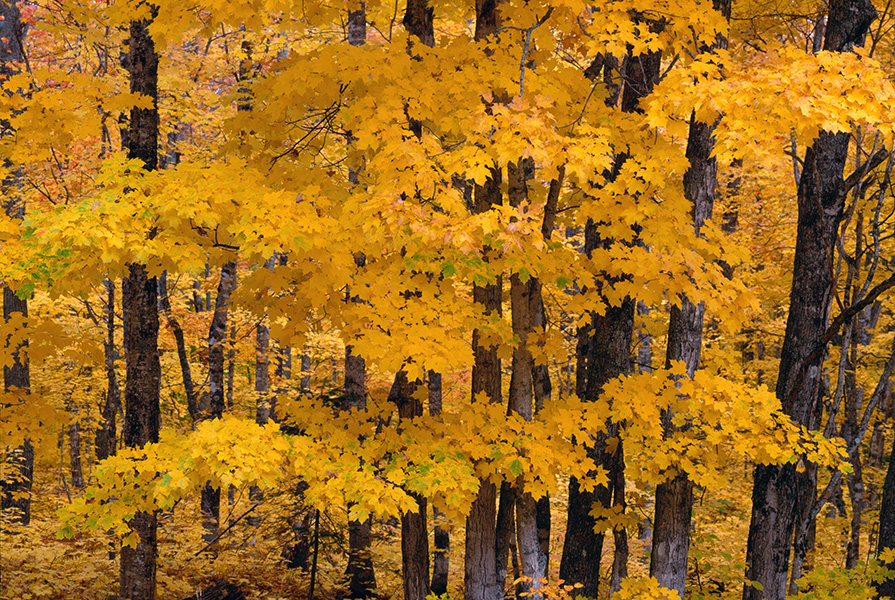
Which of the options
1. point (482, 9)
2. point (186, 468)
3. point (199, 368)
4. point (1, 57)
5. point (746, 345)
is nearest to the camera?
point (186, 468)

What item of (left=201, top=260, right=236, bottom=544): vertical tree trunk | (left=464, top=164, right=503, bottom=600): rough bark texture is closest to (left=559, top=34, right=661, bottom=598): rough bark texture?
(left=464, top=164, right=503, bottom=600): rough bark texture

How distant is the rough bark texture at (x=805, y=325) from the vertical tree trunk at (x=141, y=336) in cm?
628

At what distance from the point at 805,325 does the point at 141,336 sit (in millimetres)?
6885

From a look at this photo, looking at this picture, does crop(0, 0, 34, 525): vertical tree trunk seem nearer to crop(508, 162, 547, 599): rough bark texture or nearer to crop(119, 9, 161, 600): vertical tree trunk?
crop(119, 9, 161, 600): vertical tree trunk

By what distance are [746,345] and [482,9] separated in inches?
643

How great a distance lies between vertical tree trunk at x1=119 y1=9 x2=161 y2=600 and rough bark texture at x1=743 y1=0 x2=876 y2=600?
6.28 metres

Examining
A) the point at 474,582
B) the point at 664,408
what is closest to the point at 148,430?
the point at 474,582

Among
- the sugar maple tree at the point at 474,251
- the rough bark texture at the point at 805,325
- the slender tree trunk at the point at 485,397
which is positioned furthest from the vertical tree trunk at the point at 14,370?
the rough bark texture at the point at 805,325

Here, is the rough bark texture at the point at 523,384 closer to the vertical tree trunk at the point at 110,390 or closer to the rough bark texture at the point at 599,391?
the rough bark texture at the point at 599,391

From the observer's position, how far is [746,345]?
19.3 metres

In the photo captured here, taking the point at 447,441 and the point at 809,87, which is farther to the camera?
the point at 447,441

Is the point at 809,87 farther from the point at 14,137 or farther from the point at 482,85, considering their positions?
the point at 14,137

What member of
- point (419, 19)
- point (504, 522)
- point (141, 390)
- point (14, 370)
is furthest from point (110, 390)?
point (419, 19)

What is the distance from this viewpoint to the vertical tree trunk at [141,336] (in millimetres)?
6324
